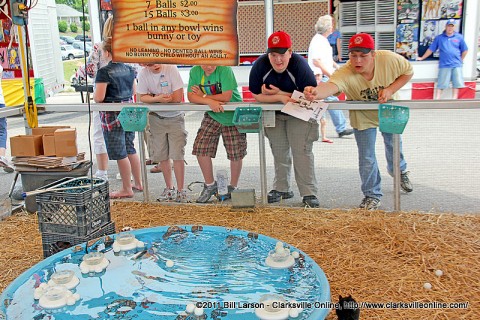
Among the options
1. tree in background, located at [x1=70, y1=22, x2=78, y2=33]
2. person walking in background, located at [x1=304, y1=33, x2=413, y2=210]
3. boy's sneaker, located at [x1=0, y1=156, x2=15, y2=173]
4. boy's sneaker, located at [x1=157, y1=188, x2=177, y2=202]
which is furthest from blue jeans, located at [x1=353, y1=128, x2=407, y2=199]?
tree in background, located at [x1=70, y1=22, x2=78, y2=33]

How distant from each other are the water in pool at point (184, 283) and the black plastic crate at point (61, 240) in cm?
38

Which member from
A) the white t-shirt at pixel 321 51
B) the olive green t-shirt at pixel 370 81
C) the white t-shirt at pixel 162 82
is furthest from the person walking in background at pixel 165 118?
the white t-shirt at pixel 321 51

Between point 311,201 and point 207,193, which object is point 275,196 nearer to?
point 311,201

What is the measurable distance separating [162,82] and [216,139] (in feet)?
2.87

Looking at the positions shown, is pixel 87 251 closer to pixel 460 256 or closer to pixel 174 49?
pixel 174 49

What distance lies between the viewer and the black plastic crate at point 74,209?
14.4ft

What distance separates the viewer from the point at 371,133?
5355mm

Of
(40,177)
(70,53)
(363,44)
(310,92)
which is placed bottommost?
(40,177)

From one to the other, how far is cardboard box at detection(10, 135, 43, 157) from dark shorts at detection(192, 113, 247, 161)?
172 centimetres

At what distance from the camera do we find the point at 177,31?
5.70 meters

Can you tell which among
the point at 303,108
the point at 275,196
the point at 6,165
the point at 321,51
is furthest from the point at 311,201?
the point at 6,165

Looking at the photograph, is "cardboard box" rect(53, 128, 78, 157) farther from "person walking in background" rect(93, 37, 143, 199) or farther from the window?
the window

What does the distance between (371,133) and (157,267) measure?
2.69m

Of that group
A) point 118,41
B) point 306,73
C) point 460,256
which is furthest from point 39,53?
point 460,256
